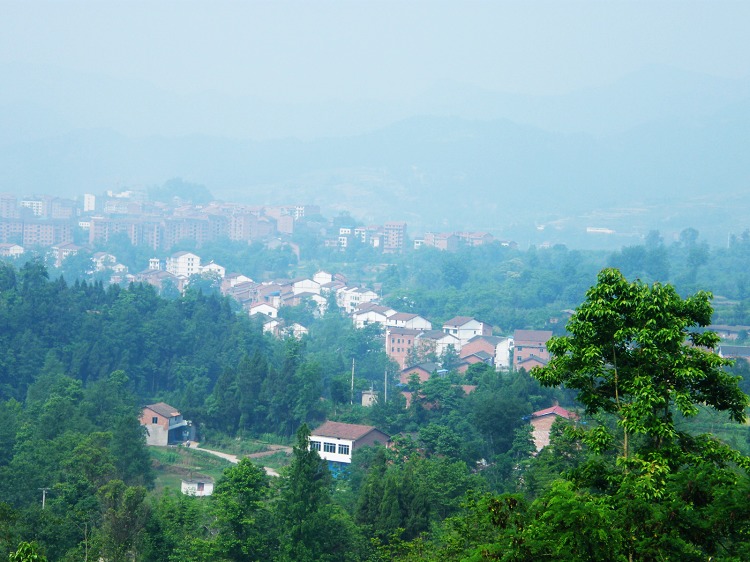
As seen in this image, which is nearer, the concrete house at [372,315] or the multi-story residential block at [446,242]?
the concrete house at [372,315]

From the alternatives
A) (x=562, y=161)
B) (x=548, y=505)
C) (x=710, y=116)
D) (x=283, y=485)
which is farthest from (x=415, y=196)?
(x=548, y=505)

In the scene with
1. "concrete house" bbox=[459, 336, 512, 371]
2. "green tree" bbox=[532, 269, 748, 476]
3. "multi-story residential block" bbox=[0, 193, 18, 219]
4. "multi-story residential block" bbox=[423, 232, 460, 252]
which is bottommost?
"concrete house" bbox=[459, 336, 512, 371]

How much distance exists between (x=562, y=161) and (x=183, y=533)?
109913 mm

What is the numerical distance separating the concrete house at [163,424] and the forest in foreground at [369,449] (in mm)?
549

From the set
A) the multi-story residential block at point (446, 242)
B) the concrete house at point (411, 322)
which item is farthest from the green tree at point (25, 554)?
the multi-story residential block at point (446, 242)

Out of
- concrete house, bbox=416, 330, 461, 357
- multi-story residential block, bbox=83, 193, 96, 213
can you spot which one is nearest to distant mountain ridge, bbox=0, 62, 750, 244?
multi-story residential block, bbox=83, 193, 96, 213

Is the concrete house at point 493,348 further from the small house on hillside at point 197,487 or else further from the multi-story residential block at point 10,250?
the multi-story residential block at point 10,250

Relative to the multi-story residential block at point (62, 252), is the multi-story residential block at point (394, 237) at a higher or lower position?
higher

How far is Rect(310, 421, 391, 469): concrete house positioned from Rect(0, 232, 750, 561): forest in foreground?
38.6 inches

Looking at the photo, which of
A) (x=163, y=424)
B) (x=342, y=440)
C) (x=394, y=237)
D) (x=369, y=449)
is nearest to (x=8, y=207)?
(x=394, y=237)

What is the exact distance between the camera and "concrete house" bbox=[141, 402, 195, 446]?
1877 centimetres

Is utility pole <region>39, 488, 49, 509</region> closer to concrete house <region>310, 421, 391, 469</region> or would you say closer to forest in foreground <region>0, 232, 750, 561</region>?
forest in foreground <region>0, 232, 750, 561</region>

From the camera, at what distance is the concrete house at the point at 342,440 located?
17.2m

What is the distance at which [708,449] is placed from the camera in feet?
17.6
